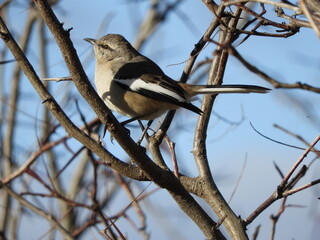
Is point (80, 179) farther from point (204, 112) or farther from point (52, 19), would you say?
point (52, 19)

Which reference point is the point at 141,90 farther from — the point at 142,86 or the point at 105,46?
the point at 105,46

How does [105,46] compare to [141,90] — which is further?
[105,46]

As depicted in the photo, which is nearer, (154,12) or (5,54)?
(5,54)

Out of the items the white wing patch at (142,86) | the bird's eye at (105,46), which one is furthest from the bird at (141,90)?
the bird's eye at (105,46)

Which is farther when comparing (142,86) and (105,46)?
(105,46)

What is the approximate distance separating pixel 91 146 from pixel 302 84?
1.32 metres

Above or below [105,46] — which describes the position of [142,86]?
below

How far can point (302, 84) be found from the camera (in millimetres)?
1364

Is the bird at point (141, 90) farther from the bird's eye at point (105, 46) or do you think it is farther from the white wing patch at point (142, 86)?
the bird's eye at point (105, 46)

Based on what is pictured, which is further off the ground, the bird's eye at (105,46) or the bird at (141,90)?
the bird's eye at (105,46)

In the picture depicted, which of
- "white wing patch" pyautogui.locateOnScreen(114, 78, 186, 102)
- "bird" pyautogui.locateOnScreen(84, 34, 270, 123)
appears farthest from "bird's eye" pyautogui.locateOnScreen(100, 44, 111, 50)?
"white wing patch" pyautogui.locateOnScreen(114, 78, 186, 102)

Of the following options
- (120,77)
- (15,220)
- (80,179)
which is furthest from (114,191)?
(120,77)

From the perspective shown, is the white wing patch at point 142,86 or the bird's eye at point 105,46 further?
the bird's eye at point 105,46

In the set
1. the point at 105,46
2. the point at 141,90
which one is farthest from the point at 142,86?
the point at 105,46
